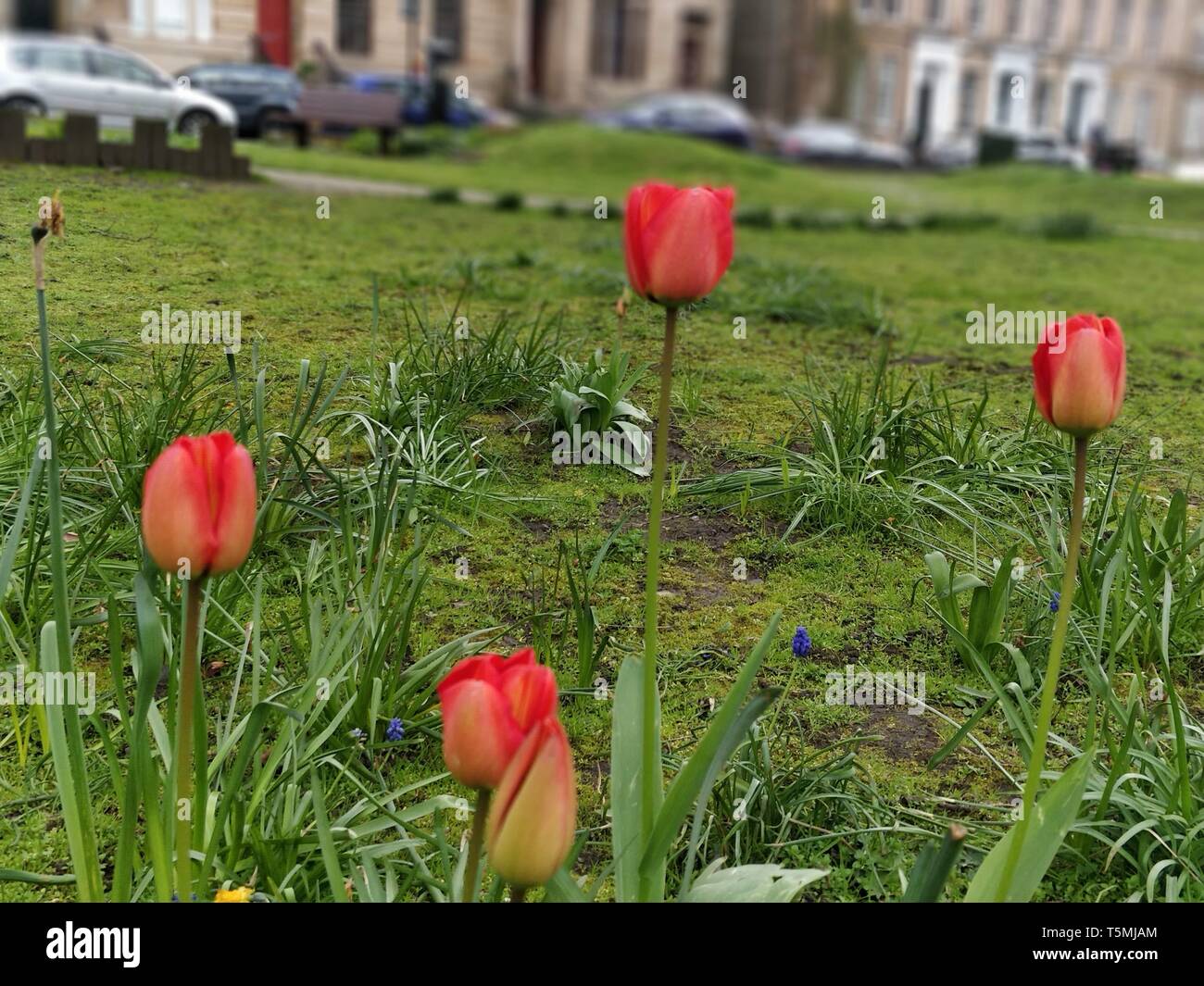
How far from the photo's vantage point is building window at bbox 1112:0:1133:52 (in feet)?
144

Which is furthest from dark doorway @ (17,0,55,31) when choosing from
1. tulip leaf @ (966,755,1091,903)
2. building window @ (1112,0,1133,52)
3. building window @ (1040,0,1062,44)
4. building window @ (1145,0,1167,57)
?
building window @ (1145,0,1167,57)

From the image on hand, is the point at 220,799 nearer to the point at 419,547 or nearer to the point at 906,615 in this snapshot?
the point at 419,547

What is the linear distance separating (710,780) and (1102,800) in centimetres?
68

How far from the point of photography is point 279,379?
2383 millimetres

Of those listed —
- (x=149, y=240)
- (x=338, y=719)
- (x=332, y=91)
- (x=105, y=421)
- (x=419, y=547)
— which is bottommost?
(x=338, y=719)

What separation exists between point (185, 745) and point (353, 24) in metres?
2.84

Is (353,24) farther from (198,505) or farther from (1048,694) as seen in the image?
(1048,694)

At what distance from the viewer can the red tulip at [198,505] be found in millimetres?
1422

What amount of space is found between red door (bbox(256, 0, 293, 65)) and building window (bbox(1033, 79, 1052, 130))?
4423 centimetres

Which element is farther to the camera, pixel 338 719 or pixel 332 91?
pixel 332 91

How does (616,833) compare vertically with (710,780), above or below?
below

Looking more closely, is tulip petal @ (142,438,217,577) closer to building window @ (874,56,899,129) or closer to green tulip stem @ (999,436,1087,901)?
green tulip stem @ (999,436,1087,901)
